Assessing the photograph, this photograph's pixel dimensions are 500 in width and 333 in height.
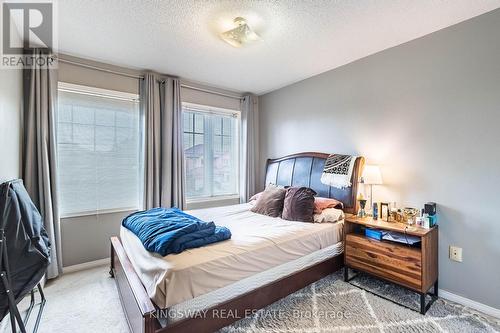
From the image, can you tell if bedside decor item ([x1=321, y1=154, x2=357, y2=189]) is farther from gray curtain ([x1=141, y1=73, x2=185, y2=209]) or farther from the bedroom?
gray curtain ([x1=141, y1=73, x2=185, y2=209])

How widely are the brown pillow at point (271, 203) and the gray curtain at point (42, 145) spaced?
2.31m

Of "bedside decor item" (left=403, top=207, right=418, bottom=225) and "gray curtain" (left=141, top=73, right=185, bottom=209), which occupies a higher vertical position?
"gray curtain" (left=141, top=73, right=185, bottom=209)

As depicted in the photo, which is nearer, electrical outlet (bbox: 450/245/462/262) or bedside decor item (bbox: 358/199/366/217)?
electrical outlet (bbox: 450/245/462/262)

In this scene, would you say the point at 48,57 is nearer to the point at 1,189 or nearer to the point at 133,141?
the point at 133,141

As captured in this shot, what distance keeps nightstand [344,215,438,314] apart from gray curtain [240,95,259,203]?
2.08 m

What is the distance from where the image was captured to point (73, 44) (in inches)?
104

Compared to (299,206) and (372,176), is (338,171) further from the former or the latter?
(299,206)

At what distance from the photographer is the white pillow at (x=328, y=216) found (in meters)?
2.70

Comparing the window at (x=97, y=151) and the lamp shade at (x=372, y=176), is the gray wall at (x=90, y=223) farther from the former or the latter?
the lamp shade at (x=372, y=176)

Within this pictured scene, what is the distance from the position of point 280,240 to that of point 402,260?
3.66 feet

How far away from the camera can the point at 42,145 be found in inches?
103

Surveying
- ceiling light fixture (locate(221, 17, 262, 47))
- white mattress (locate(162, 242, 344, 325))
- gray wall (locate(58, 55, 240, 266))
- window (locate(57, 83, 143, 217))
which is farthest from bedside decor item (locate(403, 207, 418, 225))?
gray wall (locate(58, 55, 240, 266))

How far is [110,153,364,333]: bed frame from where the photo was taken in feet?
4.94

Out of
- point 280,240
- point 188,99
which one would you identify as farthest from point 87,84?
point 280,240
